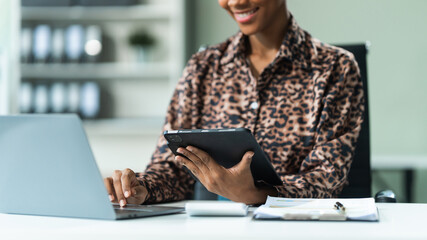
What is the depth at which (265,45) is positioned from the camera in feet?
5.55

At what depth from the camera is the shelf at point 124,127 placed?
11.3 ft


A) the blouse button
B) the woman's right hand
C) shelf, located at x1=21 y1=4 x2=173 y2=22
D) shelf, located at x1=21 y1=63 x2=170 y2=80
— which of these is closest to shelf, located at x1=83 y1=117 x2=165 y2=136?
shelf, located at x1=21 y1=63 x2=170 y2=80

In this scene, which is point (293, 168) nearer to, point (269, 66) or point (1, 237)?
point (269, 66)

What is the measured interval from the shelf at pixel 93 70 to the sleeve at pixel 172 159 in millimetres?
1842

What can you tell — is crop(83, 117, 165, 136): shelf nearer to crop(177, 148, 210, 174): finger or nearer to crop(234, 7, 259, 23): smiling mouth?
crop(234, 7, 259, 23): smiling mouth

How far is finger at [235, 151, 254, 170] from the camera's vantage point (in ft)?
3.32

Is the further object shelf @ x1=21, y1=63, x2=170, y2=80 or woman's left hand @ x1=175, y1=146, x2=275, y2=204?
shelf @ x1=21, y1=63, x2=170, y2=80

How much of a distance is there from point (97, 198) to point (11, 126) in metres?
0.17

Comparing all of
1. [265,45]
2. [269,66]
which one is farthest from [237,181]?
[265,45]

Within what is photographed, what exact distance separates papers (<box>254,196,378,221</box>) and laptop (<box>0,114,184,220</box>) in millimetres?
223

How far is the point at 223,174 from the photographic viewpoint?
1.07 metres

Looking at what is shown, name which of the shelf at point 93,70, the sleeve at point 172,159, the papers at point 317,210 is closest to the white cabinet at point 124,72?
the shelf at point 93,70

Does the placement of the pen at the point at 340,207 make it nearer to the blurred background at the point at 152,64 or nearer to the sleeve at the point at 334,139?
the sleeve at the point at 334,139

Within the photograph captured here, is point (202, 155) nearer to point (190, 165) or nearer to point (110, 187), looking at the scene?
point (190, 165)
